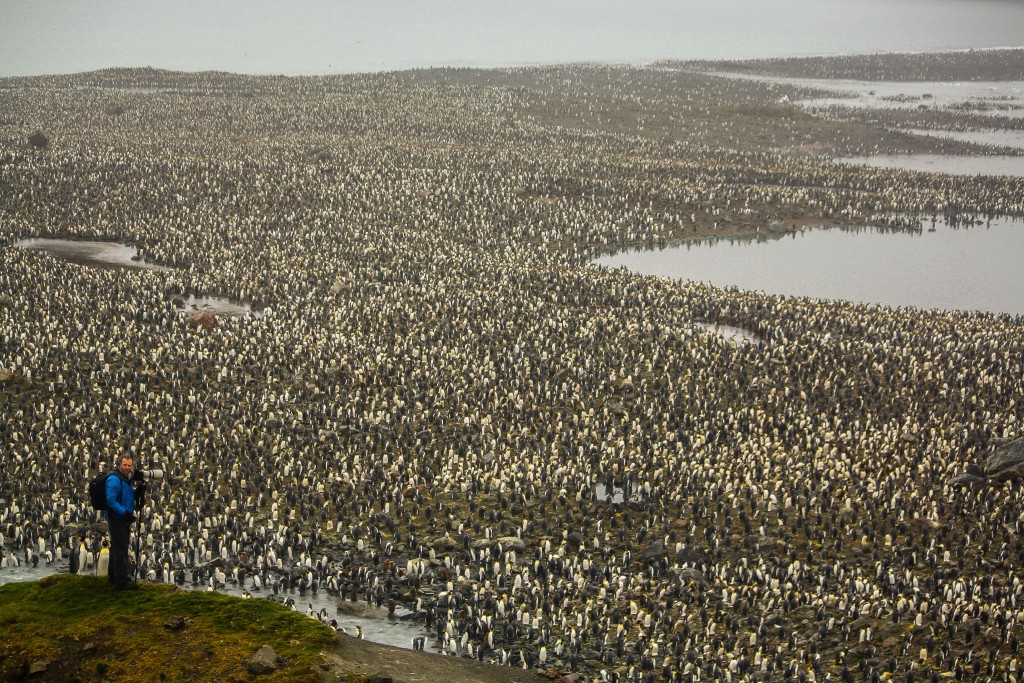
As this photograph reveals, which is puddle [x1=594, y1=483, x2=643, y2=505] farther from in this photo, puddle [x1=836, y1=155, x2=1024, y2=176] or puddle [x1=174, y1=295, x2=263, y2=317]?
puddle [x1=836, y1=155, x2=1024, y2=176]

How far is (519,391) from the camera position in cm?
2695

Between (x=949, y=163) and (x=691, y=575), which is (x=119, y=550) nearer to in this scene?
(x=691, y=575)

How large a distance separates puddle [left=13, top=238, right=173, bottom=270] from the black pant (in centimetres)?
2465

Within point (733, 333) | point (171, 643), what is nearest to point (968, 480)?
point (733, 333)

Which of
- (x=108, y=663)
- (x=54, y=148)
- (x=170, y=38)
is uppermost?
(x=170, y=38)

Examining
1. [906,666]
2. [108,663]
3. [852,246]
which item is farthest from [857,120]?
[108,663]

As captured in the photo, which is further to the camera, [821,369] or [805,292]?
[805,292]

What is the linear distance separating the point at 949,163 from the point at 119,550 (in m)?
60.4

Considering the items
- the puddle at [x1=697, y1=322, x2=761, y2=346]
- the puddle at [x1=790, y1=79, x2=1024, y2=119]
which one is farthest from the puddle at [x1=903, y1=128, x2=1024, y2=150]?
the puddle at [x1=697, y1=322, x2=761, y2=346]

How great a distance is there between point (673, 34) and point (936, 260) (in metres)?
154

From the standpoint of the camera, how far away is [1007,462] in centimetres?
2266

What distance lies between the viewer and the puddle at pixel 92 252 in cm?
3844

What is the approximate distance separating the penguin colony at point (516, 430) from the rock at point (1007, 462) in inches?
20.1

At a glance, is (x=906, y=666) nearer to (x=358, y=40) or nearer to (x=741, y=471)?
(x=741, y=471)
